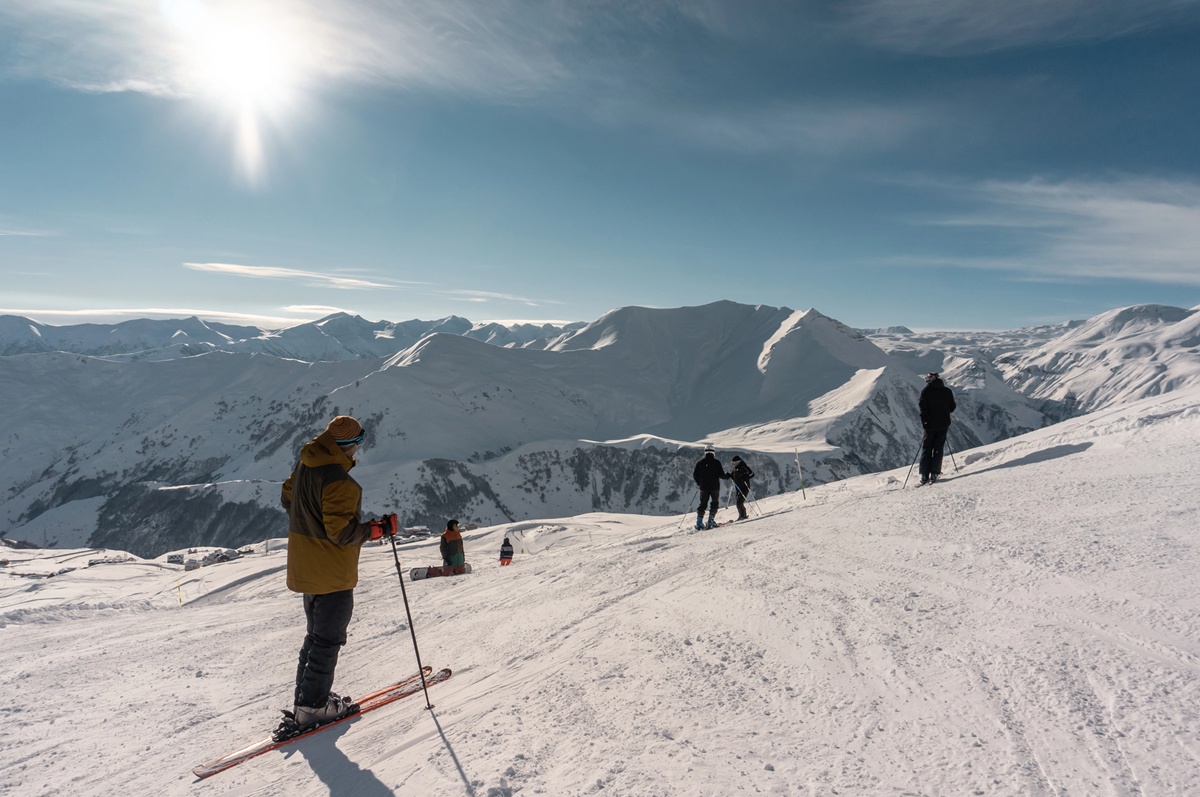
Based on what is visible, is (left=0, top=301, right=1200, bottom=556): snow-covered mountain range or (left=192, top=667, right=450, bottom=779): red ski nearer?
(left=192, top=667, right=450, bottom=779): red ski

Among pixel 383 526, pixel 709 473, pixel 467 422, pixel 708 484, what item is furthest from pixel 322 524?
pixel 467 422

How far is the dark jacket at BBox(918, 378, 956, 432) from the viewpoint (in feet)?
41.3

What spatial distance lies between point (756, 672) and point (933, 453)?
404 inches

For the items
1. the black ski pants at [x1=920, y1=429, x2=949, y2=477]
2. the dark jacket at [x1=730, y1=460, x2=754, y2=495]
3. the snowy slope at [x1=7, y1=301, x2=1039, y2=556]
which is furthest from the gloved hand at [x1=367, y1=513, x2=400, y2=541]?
the snowy slope at [x1=7, y1=301, x2=1039, y2=556]

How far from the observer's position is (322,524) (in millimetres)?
4867

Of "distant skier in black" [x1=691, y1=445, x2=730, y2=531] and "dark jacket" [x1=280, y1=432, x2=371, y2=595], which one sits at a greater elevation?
"dark jacket" [x1=280, y1=432, x2=371, y2=595]

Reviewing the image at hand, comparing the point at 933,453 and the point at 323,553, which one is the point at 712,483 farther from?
the point at 323,553

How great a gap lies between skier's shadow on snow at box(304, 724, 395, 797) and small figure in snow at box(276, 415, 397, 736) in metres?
0.38

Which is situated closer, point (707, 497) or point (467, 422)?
point (707, 497)

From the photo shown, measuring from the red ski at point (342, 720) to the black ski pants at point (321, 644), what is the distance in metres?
0.28

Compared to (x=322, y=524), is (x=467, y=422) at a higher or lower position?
lower

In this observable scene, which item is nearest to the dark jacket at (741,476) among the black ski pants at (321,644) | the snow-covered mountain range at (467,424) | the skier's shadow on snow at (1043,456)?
the skier's shadow on snow at (1043,456)

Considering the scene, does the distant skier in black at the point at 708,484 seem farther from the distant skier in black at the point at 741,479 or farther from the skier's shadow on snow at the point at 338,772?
the skier's shadow on snow at the point at 338,772

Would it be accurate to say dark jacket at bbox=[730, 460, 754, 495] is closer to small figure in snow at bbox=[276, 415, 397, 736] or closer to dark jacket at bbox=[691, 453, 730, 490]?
dark jacket at bbox=[691, 453, 730, 490]
